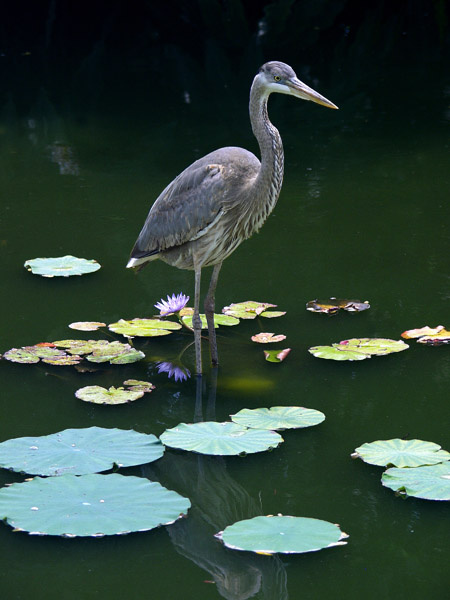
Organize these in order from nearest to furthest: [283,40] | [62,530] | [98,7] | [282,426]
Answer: [62,530] < [282,426] < [283,40] < [98,7]

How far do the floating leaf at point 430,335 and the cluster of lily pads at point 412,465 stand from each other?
133cm

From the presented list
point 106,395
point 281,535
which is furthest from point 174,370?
point 281,535

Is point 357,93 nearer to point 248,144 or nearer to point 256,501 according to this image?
point 248,144

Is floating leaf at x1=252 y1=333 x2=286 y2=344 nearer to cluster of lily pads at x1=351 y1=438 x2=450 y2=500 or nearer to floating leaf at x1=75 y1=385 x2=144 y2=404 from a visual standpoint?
floating leaf at x1=75 y1=385 x2=144 y2=404

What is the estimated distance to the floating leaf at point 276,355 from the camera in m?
5.43

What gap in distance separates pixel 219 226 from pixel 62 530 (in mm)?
2277

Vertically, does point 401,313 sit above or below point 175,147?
below

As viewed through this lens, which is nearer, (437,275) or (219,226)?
(219,226)

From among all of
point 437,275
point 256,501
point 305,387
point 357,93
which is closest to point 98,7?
point 357,93

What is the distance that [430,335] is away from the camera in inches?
218

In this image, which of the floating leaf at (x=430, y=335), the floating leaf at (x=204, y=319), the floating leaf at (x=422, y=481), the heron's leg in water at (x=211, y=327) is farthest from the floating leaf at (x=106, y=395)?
the floating leaf at (x=430, y=335)

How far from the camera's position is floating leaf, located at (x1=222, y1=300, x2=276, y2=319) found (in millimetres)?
5934

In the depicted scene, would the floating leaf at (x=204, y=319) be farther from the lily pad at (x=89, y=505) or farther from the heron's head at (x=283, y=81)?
the lily pad at (x=89, y=505)

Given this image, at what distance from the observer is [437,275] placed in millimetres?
6488
